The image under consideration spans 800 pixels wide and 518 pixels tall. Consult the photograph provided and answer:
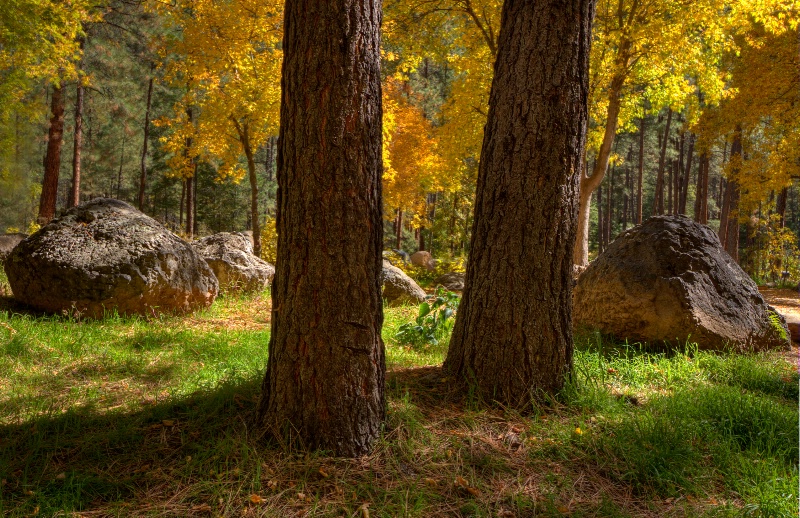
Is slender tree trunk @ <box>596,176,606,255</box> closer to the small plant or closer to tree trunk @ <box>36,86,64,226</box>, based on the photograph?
tree trunk @ <box>36,86,64,226</box>

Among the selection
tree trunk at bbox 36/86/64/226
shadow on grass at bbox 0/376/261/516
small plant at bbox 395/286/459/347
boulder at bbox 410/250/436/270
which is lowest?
shadow on grass at bbox 0/376/261/516

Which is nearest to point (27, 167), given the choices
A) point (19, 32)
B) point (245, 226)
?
point (245, 226)

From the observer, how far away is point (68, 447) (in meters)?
2.71

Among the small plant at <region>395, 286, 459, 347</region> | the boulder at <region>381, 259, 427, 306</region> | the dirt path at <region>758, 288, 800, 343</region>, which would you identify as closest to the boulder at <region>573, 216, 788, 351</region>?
the dirt path at <region>758, 288, 800, 343</region>

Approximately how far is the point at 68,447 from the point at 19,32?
8.88 m

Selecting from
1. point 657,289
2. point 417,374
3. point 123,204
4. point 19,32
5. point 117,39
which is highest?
point 117,39

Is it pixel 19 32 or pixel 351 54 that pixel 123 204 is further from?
pixel 351 54

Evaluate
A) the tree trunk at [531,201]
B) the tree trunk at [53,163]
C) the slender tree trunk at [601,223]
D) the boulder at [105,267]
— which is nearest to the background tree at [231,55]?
the tree trunk at [53,163]

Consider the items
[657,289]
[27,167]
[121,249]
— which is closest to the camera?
[657,289]

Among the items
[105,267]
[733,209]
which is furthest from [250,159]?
[733,209]

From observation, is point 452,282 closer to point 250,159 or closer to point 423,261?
point 250,159

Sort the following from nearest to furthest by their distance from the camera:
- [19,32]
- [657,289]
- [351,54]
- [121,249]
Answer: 1. [351,54]
2. [657,289]
3. [121,249]
4. [19,32]

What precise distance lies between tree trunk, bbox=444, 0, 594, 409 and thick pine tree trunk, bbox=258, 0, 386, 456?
3.10ft

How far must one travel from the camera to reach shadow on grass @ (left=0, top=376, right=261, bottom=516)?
2.31m
